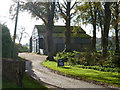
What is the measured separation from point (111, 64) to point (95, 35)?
1505 centimetres

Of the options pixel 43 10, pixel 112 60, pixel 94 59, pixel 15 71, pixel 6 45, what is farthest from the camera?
pixel 43 10

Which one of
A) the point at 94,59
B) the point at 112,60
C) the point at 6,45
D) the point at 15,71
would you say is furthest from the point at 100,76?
the point at 6,45

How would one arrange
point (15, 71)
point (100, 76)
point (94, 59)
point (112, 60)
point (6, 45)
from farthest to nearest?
point (94, 59)
point (112, 60)
point (6, 45)
point (100, 76)
point (15, 71)

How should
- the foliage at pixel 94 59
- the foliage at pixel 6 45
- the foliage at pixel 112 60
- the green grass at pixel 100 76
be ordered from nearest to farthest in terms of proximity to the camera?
the green grass at pixel 100 76 → the foliage at pixel 6 45 → the foliage at pixel 112 60 → the foliage at pixel 94 59

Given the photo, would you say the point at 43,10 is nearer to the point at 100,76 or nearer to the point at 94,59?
the point at 94,59

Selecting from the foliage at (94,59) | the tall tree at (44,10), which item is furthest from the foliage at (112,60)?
the tall tree at (44,10)

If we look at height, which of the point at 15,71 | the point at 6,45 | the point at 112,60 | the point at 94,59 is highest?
the point at 6,45

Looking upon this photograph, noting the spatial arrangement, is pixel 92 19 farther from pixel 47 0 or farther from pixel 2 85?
pixel 2 85

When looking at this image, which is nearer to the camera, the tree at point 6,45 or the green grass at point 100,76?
the green grass at point 100,76

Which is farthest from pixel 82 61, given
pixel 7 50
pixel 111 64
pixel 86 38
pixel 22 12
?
pixel 86 38

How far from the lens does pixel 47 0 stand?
27.6m

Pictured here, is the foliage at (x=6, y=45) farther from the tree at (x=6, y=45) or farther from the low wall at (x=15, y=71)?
the low wall at (x=15, y=71)

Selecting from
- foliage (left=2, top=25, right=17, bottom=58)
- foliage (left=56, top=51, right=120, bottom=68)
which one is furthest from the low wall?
foliage (left=56, top=51, right=120, bottom=68)

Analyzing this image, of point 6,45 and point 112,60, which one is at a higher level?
point 6,45
